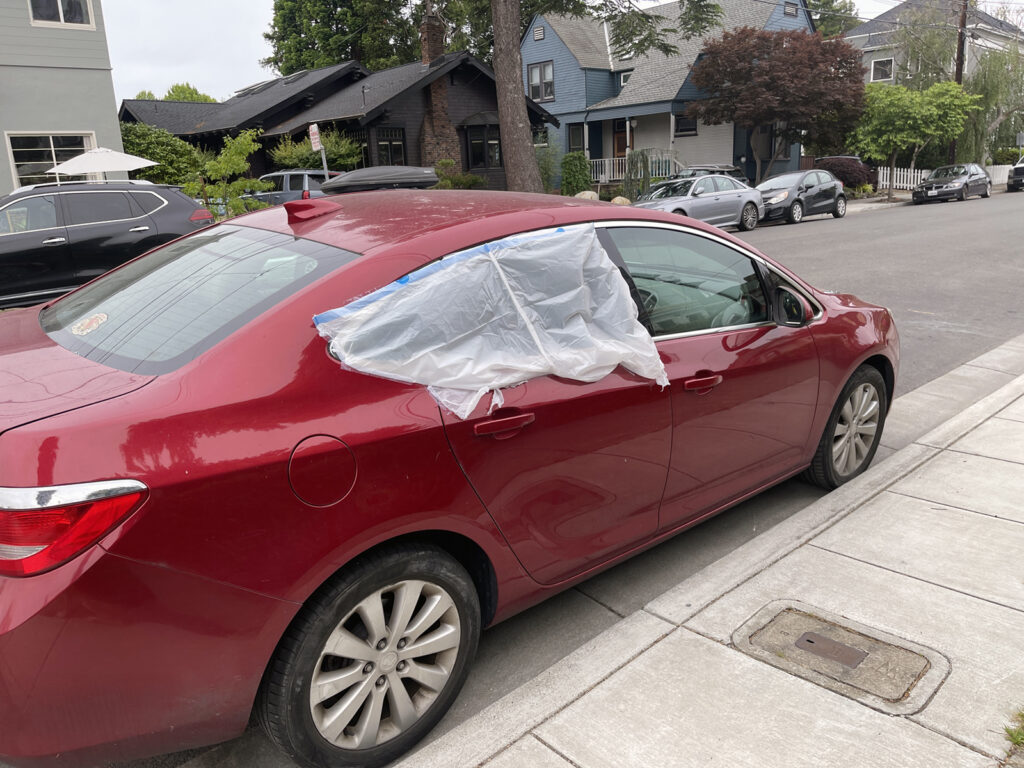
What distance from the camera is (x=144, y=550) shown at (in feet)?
6.61

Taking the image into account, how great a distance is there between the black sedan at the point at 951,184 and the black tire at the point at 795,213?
33.0ft

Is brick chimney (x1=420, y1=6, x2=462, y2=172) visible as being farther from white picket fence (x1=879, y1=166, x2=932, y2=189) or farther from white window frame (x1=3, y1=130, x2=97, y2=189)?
white picket fence (x1=879, y1=166, x2=932, y2=189)

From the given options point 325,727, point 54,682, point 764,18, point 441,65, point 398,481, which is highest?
point 764,18

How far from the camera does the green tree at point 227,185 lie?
1077cm

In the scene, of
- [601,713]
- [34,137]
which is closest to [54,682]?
[601,713]

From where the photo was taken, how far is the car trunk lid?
7.16 feet

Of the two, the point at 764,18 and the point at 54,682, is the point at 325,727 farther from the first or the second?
the point at 764,18

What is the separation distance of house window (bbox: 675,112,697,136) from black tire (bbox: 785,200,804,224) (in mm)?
14124

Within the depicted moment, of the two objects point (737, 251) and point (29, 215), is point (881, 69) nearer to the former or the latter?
point (29, 215)

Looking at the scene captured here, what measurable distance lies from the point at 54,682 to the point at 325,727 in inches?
29.3

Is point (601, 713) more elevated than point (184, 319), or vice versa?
point (184, 319)

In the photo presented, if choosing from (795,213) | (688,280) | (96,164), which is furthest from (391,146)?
(688,280)

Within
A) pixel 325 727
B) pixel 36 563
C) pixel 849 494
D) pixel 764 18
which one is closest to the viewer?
pixel 36 563

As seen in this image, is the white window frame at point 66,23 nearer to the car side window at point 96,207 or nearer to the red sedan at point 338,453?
the car side window at point 96,207
